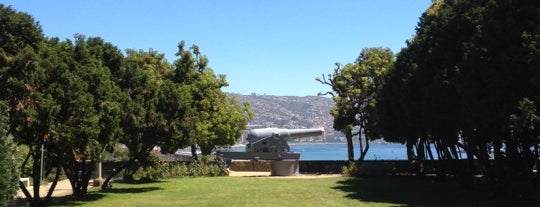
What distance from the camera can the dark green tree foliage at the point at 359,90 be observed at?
3866 cm

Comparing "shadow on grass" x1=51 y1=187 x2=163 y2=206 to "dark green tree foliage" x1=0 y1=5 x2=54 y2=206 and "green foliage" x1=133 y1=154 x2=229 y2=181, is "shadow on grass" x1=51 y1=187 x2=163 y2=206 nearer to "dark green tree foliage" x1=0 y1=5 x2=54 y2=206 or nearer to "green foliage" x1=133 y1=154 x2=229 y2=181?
"dark green tree foliage" x1=0 y1=5 x2=54 y2=206

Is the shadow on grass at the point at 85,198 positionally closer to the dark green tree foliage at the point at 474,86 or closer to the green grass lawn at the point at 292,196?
the green grass lawn at the point at 292,196

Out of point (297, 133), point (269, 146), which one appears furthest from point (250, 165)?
point (297, 133)

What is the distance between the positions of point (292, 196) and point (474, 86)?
732 cm

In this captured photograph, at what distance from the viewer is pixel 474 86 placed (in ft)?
54.7

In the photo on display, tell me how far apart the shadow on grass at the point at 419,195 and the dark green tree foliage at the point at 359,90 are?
1344 centimetres

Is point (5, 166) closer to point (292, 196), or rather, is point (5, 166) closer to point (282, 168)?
point (292, 196)

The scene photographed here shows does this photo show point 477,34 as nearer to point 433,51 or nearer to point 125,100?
point 433,51

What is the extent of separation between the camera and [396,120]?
2634cm

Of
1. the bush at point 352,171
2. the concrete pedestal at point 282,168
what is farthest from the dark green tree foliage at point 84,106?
the bush at point 352,171

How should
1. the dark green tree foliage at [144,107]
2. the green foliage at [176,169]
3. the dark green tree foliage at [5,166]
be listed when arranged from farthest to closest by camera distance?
the green foliage at [176,169] → the dark green tree foliage at [144,107] → the dark green tree foliage at [5,166]

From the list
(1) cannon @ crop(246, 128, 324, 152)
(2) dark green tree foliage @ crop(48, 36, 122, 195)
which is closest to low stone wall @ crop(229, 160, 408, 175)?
(1) cannon @ crop(246, 128, 324, 152)

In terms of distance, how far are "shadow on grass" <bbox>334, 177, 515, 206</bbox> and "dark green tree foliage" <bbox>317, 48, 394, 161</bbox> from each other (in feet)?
44.1

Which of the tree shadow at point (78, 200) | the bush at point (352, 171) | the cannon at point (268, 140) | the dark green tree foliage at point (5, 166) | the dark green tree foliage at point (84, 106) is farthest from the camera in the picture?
the cannon at point (268, 140)
